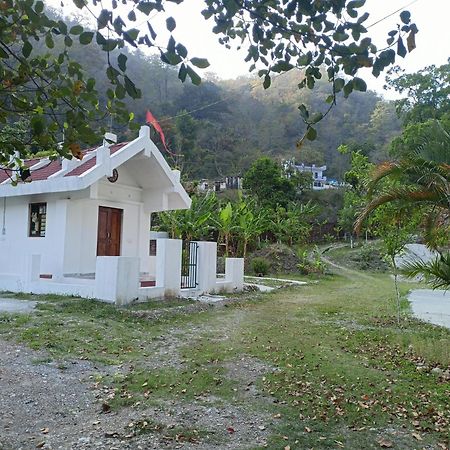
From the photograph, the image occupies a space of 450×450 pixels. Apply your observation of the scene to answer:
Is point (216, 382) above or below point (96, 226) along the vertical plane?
below

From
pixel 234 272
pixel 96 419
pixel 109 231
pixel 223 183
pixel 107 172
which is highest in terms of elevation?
pixel 223 183

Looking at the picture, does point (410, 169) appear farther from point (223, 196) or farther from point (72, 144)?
point (223, 196)

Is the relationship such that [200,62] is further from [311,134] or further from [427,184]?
[427,184]

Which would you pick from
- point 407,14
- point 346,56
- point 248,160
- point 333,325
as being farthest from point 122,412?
point 248,160

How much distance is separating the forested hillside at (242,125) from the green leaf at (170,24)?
1626 inches

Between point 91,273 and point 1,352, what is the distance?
24.6ft

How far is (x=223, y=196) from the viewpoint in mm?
36844

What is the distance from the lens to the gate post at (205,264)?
14094 mm

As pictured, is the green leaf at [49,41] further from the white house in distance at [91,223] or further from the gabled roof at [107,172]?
the gabled roof at [107,172]

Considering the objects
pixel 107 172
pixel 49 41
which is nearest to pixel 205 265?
pixel 107 172

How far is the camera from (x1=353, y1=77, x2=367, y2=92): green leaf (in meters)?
2.56

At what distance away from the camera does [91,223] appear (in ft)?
46.2

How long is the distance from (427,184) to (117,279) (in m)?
6.94

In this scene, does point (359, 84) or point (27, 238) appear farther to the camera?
point (27, 238)
